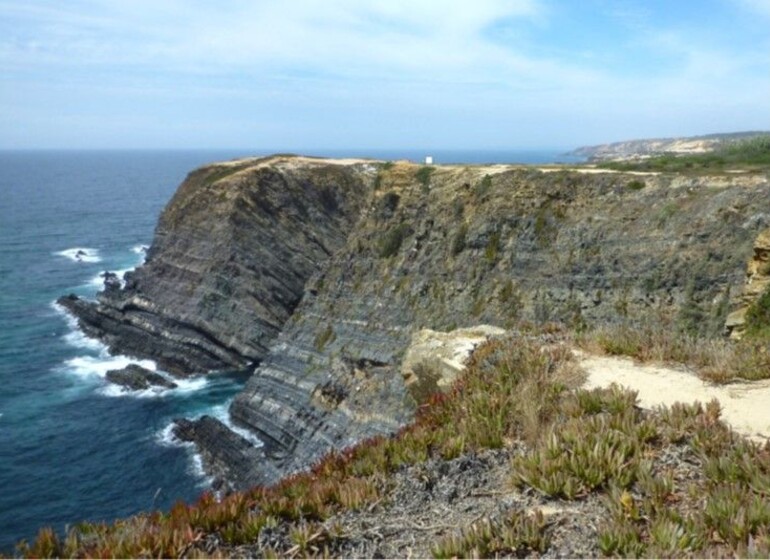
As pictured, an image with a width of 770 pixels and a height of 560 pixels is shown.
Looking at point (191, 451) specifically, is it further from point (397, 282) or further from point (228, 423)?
point (397, 282)

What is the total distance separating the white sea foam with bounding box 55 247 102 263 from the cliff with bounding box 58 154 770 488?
2740 centimetres

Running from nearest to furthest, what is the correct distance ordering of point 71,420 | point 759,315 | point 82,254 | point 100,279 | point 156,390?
1. point 759,315
2. point 71,420
3. point 156,390
4. point 100,279
5. point 82,254

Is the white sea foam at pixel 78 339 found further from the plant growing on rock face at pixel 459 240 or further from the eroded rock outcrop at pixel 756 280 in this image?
the eroded rock outcrop at pixel 756 280

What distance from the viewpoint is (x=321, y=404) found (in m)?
36.4

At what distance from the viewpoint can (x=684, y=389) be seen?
10.0 metres

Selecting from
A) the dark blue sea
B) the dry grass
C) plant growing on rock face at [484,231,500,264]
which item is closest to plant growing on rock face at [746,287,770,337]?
the dry grass

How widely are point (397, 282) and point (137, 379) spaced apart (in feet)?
64.6

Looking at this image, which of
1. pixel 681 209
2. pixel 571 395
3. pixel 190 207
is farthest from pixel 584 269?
pixel 190 207

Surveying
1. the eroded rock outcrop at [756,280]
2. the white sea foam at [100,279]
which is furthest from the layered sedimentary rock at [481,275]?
the white sea foam at [100,279]

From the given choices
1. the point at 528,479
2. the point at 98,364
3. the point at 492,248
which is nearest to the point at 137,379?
the point at 98,364

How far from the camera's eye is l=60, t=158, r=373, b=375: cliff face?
5209 cm

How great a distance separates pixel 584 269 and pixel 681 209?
19.0ft

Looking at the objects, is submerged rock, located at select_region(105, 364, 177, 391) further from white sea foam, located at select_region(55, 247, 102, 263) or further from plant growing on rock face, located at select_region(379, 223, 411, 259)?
white sea foam, located at select_region(55, 247, 102, 263)

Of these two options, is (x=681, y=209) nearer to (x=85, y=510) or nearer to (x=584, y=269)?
(x=584, y=269)
